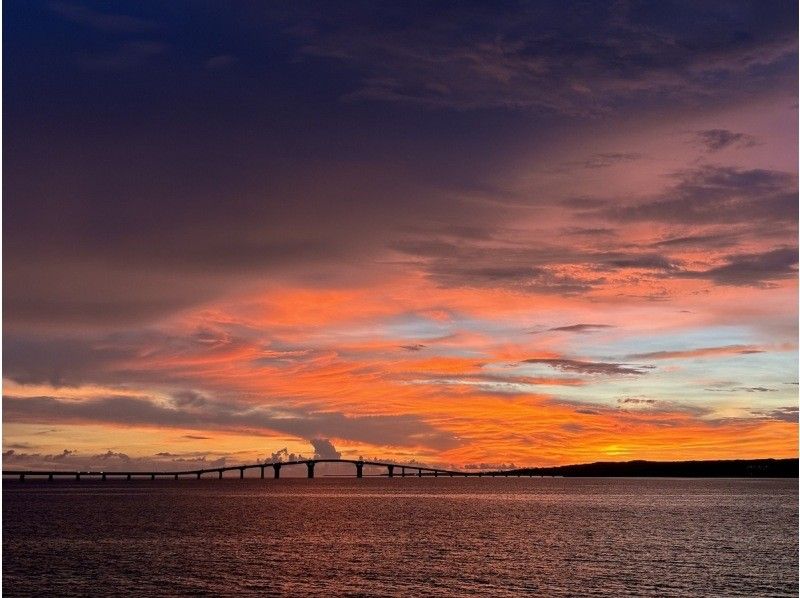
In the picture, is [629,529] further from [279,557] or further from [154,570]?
[154,570]

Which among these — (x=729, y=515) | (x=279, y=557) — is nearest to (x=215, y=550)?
(x=279, y=557)

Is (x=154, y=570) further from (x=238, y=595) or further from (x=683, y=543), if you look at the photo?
(x=683, y=543)

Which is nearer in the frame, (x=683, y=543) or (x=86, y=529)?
(x=683, y=543)

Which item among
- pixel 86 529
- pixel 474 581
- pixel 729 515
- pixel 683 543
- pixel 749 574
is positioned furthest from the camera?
pixel 729 515

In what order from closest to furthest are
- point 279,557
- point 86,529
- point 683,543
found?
1. point 279,557
2. point 683,543
3. point 86,529

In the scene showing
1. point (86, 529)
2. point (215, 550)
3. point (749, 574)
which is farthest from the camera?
point (86, 529)

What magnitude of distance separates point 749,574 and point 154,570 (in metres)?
45.2

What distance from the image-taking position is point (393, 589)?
60.1 meters

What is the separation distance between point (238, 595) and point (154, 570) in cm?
1520

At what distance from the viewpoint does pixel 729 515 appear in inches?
5586

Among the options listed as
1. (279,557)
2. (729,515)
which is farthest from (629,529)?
(279,557)

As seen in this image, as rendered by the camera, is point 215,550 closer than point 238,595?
No

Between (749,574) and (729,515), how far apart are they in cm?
7931

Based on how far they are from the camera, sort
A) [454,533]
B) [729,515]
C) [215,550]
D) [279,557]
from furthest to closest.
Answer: [729,515] → [454,533] → [215,550] → [279,557]
